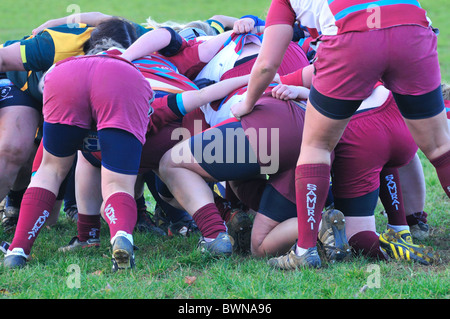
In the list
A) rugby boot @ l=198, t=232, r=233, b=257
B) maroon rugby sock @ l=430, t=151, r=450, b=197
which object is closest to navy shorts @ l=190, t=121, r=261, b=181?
rugby boot @ l=198, t=232, r=233, b=257

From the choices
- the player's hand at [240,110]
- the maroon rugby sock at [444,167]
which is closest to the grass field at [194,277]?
the maroon rugby sock at [444,167]

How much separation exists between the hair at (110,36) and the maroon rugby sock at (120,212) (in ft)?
3.92

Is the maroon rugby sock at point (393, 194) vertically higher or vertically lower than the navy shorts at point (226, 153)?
lower

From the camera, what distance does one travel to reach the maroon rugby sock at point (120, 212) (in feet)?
10.4

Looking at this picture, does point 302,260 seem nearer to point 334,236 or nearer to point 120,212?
point 334,236

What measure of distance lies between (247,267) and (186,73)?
65.5 inches

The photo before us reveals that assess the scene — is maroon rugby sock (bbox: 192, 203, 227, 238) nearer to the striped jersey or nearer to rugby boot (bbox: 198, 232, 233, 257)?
rugby boot (bbox: 198, 232, 233, 257)

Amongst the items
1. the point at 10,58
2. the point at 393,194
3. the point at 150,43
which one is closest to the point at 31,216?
the point at 10,58

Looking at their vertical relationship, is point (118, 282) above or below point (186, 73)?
below

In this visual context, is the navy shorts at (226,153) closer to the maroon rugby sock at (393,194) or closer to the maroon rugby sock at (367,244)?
the maroon rugby sock at (367,244)

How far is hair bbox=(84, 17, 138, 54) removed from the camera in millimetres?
4078

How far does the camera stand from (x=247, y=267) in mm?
3205
